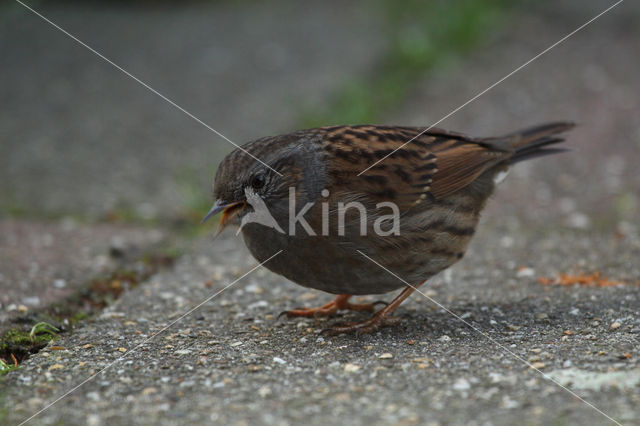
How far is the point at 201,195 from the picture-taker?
21.0 ft

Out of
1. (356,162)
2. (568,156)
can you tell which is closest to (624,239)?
(568,156)

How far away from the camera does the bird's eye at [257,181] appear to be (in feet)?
13.4

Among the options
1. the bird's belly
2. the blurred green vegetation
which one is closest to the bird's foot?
the bird's belly

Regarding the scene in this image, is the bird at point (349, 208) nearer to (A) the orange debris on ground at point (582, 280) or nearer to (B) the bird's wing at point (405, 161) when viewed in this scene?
(B) the bird's wing at point (405, 161)

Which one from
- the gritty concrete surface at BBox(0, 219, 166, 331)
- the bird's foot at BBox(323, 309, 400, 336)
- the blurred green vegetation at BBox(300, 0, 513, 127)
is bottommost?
the bird's foot at BBox(323, 309, 400, 336)

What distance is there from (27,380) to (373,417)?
5.54 ft

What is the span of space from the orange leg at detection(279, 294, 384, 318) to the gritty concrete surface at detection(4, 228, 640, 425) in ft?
0.31

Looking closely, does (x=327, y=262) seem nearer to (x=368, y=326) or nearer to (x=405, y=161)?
(x=368, y=326)

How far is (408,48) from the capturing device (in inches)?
370

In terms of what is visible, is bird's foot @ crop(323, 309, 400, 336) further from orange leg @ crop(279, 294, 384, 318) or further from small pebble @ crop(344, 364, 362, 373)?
small pebble @ crop(344, 364, 362, 373)

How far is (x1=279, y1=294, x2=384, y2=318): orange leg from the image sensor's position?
181 inches

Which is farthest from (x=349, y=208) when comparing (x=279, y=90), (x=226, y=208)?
(x=279, y=90)

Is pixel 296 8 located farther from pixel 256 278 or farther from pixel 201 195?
pixel 256 278

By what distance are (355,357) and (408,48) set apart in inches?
253
